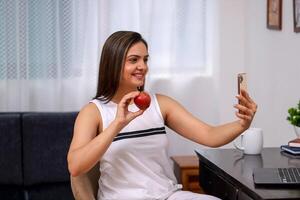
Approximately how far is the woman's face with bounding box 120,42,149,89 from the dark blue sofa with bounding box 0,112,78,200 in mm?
1061

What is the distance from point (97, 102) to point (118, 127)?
0.28m

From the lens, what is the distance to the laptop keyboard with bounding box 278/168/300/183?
55.9 inches

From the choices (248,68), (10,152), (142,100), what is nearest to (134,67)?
(142,100)

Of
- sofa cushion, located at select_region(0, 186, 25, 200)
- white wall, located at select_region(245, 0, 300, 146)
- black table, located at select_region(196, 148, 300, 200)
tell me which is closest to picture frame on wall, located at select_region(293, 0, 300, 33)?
white wall, located at select_region(245, 0, 300, 146)

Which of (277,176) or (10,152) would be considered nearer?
(277,176)

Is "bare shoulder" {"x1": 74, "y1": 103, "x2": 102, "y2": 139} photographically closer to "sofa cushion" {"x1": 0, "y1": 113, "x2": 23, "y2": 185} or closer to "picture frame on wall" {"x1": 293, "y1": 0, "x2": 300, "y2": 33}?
"sofa cushion" {"x1": 0, "y1": 113, "x2": 23, "y2": 185}

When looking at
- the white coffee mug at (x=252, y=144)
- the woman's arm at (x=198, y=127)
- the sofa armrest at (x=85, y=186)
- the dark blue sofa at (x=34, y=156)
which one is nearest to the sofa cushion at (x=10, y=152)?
the dark blue sofa at (x=34, y=156)

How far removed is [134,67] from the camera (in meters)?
1.77

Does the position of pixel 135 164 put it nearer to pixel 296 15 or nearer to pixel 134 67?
pixel 134 67

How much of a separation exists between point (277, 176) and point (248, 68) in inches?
69.7

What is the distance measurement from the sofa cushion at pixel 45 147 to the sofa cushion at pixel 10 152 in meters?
0.03

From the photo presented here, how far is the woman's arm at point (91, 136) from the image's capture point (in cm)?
155

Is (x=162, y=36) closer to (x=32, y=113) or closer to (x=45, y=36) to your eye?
(x=45, y=36)

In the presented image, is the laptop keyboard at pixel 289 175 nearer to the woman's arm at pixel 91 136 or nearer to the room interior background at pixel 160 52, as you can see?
→ the woman's arm at pixel 91 136
